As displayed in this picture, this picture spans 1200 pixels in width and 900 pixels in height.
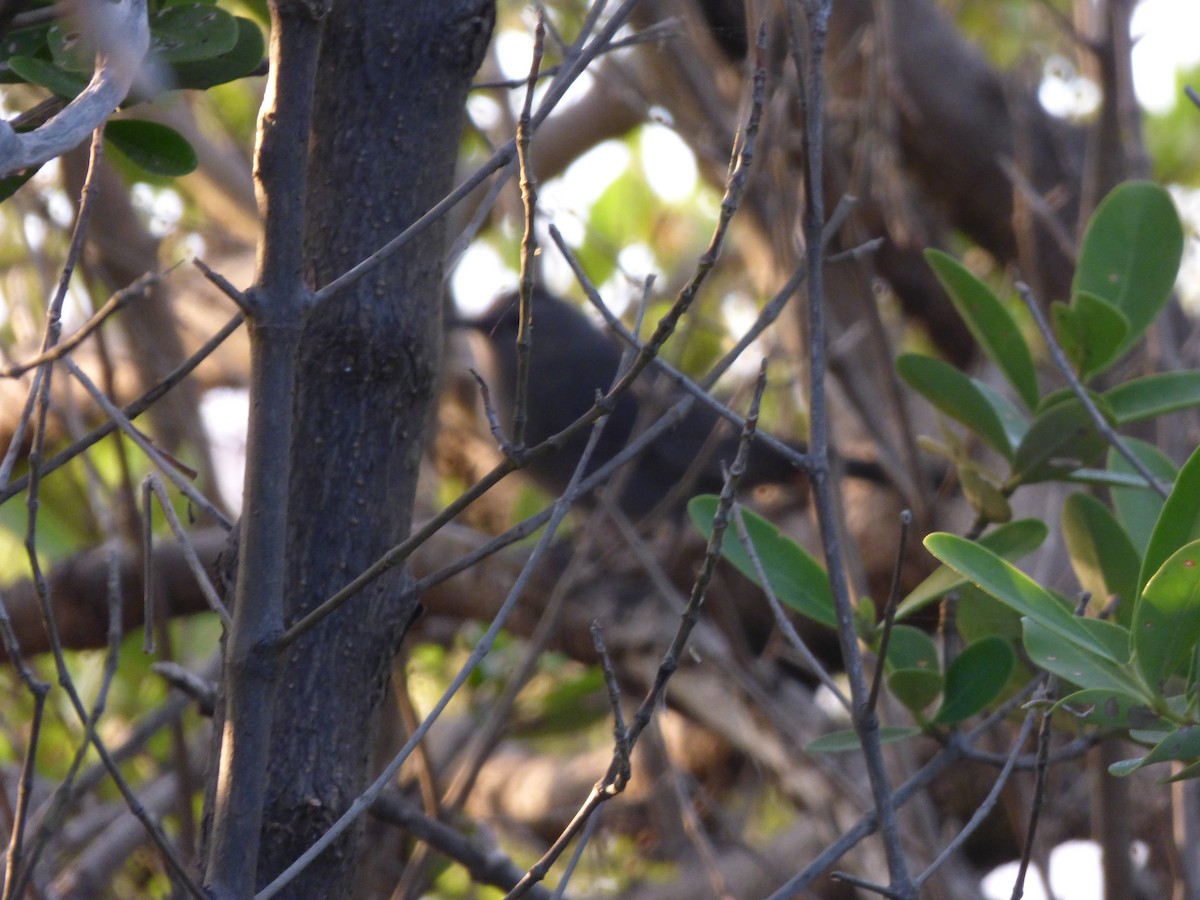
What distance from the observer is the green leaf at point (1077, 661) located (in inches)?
39.6

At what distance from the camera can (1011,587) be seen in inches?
39.4

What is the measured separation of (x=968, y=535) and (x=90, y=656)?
2.37 m

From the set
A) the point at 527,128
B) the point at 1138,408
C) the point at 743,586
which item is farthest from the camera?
the point at 743,586

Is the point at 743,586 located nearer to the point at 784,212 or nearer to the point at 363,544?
the point at 784,212

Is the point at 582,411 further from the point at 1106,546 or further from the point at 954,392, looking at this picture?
the point at 1106,546

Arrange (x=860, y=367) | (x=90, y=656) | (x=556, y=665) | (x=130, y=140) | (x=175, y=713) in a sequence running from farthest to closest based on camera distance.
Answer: (x=556, y=665) < (x=90, y=656) < (x=860, y=367) < (x=175, y=713) < (x=130, y=140)

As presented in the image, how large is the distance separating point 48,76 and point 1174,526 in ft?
3.40

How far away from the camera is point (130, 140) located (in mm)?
1190

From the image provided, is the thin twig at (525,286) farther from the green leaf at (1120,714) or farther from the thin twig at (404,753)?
the green leaf at (1120,714)

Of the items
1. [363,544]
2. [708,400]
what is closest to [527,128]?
[708,400]

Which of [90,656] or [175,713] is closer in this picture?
[175,713]

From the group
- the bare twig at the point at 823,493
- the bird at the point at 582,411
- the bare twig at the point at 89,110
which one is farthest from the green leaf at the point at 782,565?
the bird at the point at 582,411

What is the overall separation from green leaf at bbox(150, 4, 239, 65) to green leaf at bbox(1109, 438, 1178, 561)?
1.05 metres

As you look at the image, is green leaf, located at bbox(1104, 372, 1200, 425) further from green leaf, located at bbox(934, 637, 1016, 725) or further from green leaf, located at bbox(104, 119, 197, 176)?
green leaf, located at bbox(104, 119, 197, 176)
